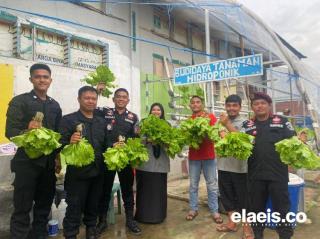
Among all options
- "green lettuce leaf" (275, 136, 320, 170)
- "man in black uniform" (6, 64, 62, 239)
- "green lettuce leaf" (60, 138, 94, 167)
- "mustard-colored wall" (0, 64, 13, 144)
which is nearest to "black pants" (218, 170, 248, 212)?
"green lettuce leaf" (275, 136, 320, 170)

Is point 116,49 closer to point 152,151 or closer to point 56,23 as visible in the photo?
point 56,23

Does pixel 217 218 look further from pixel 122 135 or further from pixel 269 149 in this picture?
pixel 122 135

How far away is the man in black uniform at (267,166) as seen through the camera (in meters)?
3.52

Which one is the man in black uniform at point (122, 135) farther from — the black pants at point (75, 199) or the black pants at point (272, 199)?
the black pants at point (272, 199)

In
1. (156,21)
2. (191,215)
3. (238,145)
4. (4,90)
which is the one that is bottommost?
(191,215)

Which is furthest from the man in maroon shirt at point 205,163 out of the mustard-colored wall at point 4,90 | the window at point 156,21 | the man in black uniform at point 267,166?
the window at point 156,21

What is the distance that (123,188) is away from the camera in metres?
4.34

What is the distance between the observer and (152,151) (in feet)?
14.8

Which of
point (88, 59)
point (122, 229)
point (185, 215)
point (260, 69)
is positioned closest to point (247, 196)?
point (185, 215)

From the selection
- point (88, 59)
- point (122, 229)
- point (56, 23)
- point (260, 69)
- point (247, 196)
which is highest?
point (56, 23)

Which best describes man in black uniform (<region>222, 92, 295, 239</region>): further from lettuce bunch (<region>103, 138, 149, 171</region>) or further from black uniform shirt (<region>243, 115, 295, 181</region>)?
lettuce bunch (<region>103, 138, 149, 171</region>)

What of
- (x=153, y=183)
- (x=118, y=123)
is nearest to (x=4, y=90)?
(x=118, y=123)

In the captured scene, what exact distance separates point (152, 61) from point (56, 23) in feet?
10.8

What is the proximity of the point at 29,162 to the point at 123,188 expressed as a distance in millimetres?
1393
